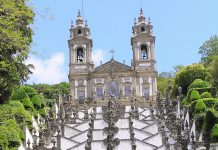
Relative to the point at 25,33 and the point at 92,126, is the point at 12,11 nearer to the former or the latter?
the point at 25,33

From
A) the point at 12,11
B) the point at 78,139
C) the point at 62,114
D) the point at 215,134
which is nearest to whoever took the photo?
the point at 12,11

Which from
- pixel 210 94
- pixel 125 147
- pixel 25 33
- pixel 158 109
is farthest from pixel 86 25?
pixel 25 33

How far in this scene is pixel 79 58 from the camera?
63.3 metres

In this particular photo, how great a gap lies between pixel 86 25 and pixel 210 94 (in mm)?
29567

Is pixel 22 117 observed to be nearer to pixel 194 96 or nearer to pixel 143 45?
pixel 194 96

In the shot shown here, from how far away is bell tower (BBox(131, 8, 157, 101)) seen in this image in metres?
60.8

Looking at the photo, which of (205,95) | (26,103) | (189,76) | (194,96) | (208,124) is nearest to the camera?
(208,124)

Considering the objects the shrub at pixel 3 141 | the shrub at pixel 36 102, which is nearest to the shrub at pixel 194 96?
the shrub at pixel 36 102

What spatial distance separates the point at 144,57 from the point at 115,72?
4.37 meters

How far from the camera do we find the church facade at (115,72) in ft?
200

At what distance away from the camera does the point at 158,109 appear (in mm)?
43938

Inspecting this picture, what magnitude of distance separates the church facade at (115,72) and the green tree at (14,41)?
42.2m

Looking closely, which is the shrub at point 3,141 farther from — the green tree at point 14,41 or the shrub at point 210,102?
the shrub at point 210,102

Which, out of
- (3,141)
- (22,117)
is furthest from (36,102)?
(3,141)
